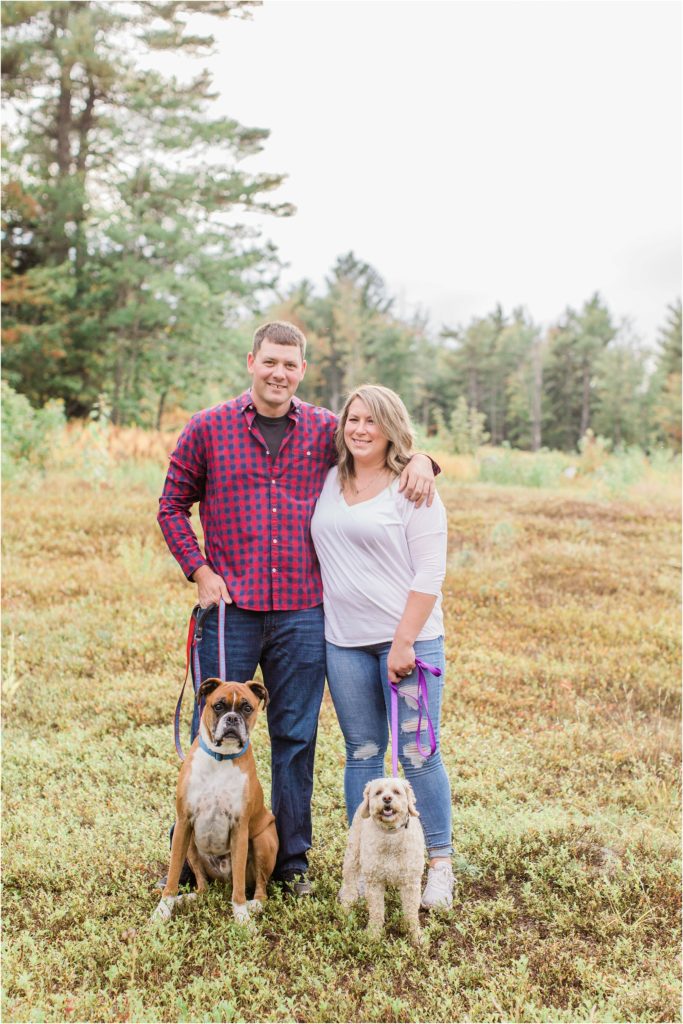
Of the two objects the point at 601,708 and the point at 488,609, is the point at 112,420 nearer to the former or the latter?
the point at 488,609

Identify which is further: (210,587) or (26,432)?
(26,432)

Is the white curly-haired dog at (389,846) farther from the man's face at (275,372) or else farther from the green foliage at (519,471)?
the green foliage at (519,471)

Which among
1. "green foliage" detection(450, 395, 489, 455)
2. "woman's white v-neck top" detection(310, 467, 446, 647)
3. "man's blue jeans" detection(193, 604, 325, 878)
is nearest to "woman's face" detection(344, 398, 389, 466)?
"woman's white v-neck top" detection(310, 467, 446, 647)

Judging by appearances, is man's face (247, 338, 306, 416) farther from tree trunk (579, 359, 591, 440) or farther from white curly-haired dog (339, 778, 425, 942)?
tree trunk (579, 359, 591, 440)

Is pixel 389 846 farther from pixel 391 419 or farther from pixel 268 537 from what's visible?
pixel 391 419

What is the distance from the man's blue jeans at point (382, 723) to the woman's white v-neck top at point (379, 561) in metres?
0.08

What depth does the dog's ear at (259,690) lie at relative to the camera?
3.80 m

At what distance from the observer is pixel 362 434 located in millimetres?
3883

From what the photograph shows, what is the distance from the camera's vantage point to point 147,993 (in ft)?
11.3

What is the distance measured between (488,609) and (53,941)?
5866mm

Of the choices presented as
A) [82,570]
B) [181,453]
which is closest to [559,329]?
[82,570]

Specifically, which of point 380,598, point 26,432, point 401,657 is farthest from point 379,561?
point 26,432

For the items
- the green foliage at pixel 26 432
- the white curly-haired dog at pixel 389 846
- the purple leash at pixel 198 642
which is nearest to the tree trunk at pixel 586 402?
the green foliage at pixel 26 432

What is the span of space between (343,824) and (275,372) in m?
2.77
